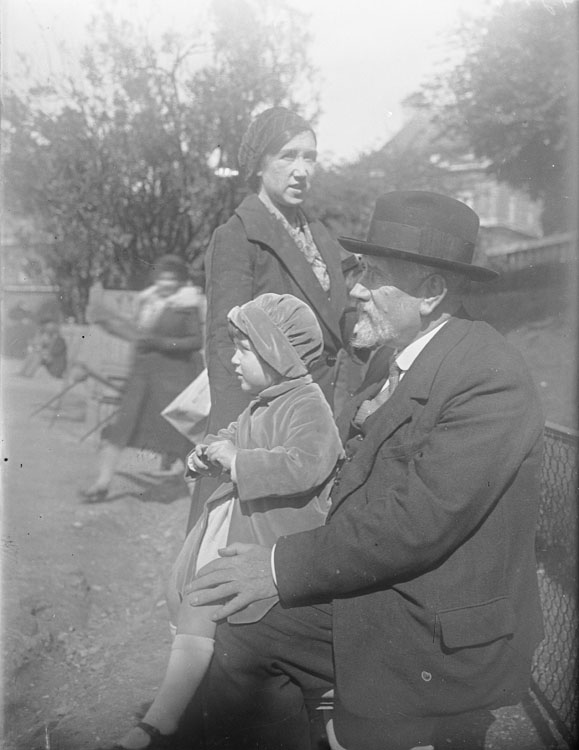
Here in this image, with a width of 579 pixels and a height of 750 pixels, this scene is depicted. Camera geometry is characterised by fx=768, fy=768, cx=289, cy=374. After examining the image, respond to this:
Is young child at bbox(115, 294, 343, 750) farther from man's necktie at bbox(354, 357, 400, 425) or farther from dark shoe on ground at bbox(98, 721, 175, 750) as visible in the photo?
man's necktie at bbox(354, 357, 400, 425)

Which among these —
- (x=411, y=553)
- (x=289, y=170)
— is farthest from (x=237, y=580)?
(x=289, y=170)

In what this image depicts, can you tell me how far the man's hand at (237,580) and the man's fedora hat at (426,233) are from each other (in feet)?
2.86

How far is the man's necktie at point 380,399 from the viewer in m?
2.18

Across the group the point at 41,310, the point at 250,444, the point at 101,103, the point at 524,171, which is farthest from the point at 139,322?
the point at 41,310

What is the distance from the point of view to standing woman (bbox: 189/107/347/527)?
2.42m

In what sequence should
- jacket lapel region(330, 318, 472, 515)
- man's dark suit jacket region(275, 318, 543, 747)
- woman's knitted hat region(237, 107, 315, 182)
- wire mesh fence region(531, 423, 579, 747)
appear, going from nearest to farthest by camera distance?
man's dark suit jacket region(275, 318, 543, 747), jacket lapel region(330, 318, 472, 515), woman's knitted hat region(237, 107, 315, 182), wire mesh fence region(531, 423, 579, 747)

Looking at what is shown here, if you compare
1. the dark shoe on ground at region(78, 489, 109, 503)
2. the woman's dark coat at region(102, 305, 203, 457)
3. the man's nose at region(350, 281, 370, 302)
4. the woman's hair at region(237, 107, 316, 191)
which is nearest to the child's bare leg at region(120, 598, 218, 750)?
the man's nose at region(350, 281, 370, 302)

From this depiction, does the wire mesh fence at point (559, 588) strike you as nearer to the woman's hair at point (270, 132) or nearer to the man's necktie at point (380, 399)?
the man's necktie at point (380, 399)

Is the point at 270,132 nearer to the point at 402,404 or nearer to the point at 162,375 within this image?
the point at 402,404

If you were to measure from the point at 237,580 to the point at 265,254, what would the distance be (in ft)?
3.38

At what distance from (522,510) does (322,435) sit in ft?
1.81

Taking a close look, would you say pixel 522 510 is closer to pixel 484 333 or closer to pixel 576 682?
pixel 484 333

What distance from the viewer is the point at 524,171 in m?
3.68

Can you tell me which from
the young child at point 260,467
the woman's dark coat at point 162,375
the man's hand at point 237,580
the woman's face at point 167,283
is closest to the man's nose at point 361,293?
the young child at point 260,467
